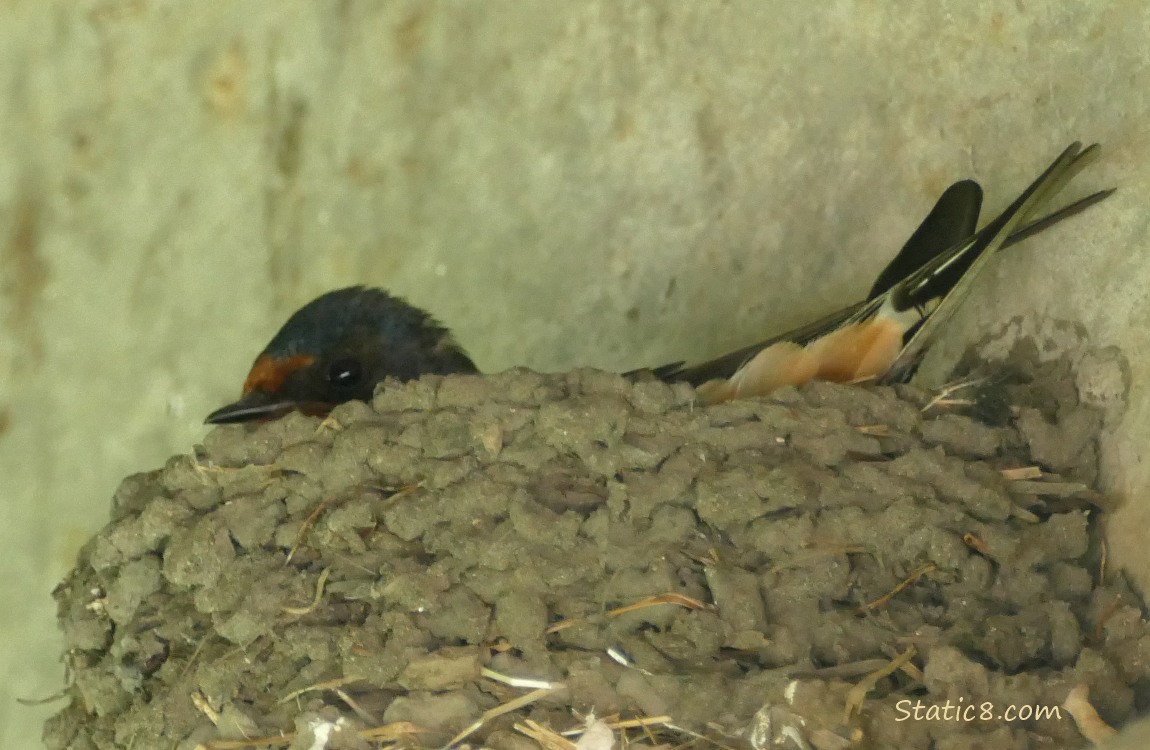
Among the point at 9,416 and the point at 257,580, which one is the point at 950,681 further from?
the point at 9,416

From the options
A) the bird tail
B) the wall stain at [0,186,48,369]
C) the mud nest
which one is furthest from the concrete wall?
the mud nest

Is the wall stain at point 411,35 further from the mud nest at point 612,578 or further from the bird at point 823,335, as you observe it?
the mud nest at point 612,578

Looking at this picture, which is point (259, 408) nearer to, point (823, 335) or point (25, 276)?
point (25, 276)

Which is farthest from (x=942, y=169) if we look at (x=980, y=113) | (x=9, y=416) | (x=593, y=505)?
(x=9, y=416)

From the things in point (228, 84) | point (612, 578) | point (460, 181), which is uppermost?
point (228, 84)

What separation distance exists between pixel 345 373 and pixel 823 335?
1.07 m

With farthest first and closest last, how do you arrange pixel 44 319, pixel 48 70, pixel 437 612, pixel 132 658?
pixel 44 319
pixel 48 70
pixel 132 658
pixel 437 612

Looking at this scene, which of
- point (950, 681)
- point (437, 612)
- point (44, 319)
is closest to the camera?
point (950, 681)

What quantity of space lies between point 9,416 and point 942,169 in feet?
6.73

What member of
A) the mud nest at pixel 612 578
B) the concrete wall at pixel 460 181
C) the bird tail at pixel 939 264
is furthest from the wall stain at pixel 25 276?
the bird tail at pixel 939 264

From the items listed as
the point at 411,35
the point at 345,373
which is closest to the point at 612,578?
the point at 345,373

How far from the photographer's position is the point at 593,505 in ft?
7.73

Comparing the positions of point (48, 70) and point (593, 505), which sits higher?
point (48, 70)

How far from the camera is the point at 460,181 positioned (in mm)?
3215
